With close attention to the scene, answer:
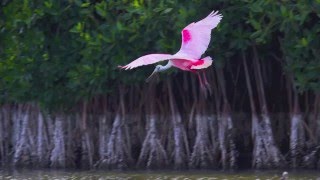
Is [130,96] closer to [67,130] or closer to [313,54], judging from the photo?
[67,130]

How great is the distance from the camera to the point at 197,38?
12133mm

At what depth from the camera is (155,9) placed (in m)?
13.7

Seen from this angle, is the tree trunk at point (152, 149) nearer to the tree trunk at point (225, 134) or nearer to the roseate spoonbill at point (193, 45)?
the tree trunk at point (225, 134)

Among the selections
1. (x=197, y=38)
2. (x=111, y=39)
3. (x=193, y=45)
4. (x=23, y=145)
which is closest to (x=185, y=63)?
(x=193, y=45)

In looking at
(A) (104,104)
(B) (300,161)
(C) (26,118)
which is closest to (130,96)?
(A) (104,104)

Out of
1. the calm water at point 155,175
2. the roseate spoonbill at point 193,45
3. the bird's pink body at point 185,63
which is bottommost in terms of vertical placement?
the calm water at point 155,175

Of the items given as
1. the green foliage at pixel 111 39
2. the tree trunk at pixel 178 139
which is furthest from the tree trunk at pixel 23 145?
the tree trunk at pixel 178 139

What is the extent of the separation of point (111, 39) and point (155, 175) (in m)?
→ 2.05

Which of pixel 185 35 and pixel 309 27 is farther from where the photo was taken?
pixel 309 27

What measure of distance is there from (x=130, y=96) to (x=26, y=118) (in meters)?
→ 1.77

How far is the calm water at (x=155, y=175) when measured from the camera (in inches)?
547

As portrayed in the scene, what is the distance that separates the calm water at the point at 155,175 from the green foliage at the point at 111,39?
44.2 inches

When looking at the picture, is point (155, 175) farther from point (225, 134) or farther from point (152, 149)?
point (225, 134)

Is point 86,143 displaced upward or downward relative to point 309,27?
downward
